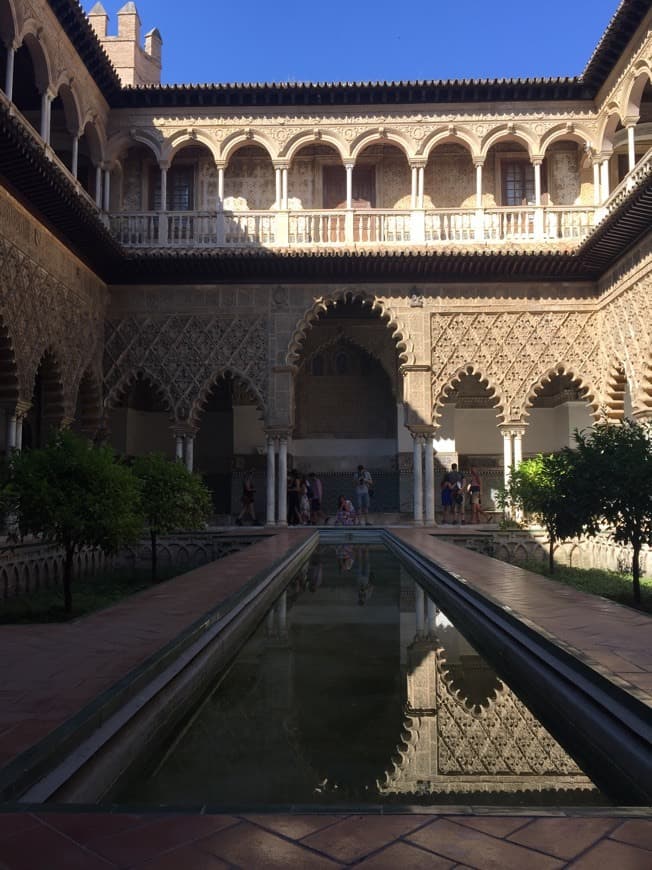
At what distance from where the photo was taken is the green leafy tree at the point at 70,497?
632 centimetres

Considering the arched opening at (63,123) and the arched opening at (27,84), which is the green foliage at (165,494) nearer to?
the arched opening at (27,84)

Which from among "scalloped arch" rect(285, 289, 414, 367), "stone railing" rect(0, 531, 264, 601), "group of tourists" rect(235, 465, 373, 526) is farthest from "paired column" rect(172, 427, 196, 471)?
"stone railing" rect(0, 531, 264, 601)

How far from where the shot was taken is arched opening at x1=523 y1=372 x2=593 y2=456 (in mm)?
17656

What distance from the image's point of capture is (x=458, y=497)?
52.1 feet

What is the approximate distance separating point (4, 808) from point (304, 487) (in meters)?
13.7

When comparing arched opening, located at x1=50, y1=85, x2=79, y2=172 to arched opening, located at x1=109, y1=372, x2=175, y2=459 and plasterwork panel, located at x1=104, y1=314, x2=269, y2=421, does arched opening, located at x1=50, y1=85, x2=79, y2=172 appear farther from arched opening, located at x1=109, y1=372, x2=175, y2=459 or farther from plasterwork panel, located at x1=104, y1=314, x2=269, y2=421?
arched opening, located at x1=109, y1=372, x2=175, y2=459

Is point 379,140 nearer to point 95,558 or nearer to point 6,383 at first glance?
point 6,383

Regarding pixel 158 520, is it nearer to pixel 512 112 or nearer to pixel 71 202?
pixel 71 202

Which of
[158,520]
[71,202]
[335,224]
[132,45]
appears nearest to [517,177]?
[335,224]

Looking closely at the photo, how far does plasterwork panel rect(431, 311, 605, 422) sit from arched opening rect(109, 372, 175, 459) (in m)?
6.90

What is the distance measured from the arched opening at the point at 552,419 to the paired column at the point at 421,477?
4446 millimetres

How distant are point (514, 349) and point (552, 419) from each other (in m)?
4.55

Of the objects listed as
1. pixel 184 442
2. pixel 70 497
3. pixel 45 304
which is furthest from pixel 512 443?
pixel 70 497

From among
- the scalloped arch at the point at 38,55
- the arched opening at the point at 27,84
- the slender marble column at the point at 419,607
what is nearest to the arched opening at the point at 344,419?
the arched opening at the point at 27,84
